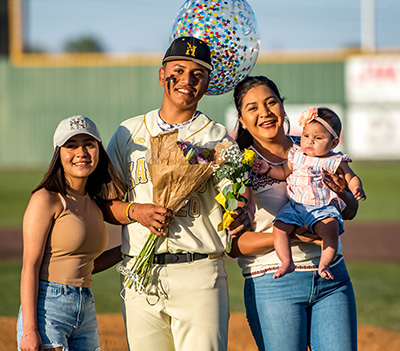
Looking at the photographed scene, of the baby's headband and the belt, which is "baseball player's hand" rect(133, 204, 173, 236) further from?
the baby's headband

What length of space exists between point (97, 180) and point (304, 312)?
1.28 metres

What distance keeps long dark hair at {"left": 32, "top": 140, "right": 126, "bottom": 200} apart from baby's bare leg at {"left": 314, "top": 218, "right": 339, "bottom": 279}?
105 cm

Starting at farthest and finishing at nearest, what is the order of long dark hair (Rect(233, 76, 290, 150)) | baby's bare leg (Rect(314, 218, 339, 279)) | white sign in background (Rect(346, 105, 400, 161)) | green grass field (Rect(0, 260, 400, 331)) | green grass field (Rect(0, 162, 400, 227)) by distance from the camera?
white sign in background (Rect(346, 105, 400, 161)), green grass field (Rect(0, 162, 400, 227)), green grass field (Rect(0, 260, 400, 331)), long dark hair (Rect(233, 76, 290, 150)), baby's bare leg (Rect(314, 218, 339, 279))

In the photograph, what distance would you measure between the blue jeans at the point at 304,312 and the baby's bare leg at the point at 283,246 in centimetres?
13

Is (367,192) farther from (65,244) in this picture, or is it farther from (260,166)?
(65,244)

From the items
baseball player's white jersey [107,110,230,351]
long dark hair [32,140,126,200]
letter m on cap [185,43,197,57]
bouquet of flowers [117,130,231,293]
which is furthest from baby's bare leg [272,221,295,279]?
letter m on cap [185,43,197,57]

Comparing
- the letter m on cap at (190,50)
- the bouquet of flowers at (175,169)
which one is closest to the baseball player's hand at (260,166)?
the bouquet of flowers at (175,169)

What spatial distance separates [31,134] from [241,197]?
29.9m

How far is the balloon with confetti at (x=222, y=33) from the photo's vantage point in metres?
3.59

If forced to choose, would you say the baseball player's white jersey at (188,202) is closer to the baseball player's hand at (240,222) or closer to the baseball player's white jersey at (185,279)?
the baseball player's white jersey at (185,279)

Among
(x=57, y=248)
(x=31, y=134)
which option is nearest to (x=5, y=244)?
(x=57, y=248)

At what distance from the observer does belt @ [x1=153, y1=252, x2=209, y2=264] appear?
3238 mm

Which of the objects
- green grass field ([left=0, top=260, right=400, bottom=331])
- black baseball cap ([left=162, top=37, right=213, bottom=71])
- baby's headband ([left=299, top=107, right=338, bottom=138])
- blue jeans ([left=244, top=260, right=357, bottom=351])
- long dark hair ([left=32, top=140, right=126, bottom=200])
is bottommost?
green grass field ([left=0, top=260, right=400, bottom=331])

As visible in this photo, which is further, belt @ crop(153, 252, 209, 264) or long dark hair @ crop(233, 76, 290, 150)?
long dark hair @ crop(233, 76, 290, 150)
